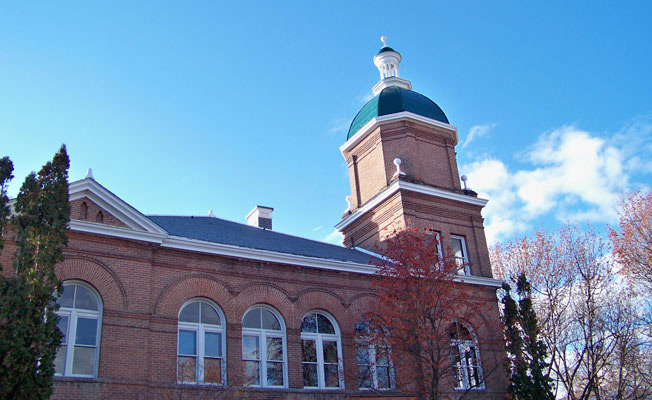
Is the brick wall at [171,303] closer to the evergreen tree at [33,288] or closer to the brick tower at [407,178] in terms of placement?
the evergreen tree at [33,288]

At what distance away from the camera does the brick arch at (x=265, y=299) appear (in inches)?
785

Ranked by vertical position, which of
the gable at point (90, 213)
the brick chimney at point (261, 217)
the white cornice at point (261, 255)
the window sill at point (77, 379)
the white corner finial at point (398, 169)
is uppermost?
the white corner finial at point (398, 169)

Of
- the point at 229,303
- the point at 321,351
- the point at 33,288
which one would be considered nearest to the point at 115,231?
the point at 229,303

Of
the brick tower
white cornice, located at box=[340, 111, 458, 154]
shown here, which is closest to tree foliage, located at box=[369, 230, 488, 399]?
the brick tower

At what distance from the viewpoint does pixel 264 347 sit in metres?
19.9

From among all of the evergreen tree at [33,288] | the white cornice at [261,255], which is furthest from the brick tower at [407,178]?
the evergreen tree at [33,288]

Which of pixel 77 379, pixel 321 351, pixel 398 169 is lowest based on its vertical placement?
pixel 77 379

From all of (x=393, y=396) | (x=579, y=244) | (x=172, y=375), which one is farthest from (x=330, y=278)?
(x=579, y=244)

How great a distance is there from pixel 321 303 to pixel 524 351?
7.96 m

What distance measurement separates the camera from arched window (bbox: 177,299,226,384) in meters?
18.2

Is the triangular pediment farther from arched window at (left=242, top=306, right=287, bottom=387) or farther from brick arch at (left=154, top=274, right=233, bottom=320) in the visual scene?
arched window at (left=242, top=306, right=287, bottom=387)

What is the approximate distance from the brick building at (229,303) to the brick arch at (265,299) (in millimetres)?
34

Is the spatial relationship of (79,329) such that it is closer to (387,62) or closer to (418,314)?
(418,314)

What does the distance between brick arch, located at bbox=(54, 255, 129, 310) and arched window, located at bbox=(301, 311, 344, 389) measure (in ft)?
20.9
